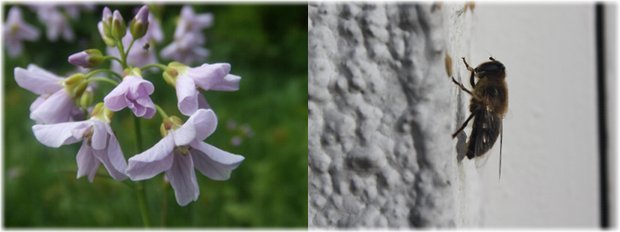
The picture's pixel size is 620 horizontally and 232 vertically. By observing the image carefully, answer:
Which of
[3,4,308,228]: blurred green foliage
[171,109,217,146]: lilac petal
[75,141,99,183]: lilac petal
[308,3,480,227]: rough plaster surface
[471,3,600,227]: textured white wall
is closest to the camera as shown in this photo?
[308,3,480,227]: rough plaster surface

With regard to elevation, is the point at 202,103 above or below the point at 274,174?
above

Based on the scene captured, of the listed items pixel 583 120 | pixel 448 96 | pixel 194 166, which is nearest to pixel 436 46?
pixel 448 96

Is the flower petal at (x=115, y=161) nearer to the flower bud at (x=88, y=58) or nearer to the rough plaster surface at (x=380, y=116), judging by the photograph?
the flower bud at (x=88, y=58)

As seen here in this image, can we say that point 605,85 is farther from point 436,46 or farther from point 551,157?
point 436,46

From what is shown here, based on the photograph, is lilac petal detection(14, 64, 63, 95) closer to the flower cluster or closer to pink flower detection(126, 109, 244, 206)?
the flower cluster

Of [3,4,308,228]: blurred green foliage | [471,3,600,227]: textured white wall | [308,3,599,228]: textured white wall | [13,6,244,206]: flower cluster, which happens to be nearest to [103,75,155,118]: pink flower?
[13,6,244,206]: flower cluster

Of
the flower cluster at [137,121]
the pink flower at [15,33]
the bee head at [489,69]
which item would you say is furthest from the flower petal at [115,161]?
the pink flower at [15,33]

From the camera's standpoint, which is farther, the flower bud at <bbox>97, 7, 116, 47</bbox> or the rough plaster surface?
the flower bud at <bbox>97, 7, 116, 47</bbox>
